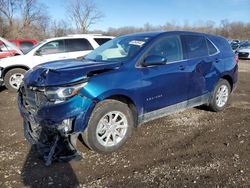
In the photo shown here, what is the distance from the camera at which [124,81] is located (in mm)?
3713

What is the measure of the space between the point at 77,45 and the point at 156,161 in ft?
19.7

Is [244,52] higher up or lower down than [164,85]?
higher up

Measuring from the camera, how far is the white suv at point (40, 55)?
8078 mm

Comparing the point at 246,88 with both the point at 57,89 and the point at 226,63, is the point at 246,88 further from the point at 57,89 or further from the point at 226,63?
the point at 57,89

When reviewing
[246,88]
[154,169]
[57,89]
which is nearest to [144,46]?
[57,89]

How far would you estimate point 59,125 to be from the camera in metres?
3.34

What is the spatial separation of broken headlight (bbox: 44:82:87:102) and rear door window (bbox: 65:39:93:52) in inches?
212

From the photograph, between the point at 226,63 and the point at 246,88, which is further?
the point at 246,88

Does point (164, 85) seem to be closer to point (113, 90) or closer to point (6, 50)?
point (113, 90)

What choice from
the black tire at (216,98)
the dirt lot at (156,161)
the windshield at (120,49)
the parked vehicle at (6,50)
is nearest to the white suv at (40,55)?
the parked vehicle at (6,50)

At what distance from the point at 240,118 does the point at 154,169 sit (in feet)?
9.24

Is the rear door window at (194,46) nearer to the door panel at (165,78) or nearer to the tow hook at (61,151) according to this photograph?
the door panel at (165,78)

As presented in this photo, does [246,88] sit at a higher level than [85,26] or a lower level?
lower

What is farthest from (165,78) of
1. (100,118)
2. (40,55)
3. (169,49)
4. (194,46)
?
(40,55)
